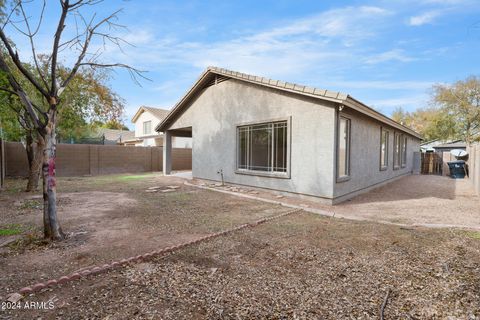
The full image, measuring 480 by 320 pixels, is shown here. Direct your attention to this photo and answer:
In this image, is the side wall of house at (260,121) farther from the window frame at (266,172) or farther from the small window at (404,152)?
the small window at (404,152)

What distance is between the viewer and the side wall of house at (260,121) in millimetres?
7148

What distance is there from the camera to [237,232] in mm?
4664

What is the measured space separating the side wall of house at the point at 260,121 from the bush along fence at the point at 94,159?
20.0ft

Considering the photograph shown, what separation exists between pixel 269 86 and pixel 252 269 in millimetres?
6327

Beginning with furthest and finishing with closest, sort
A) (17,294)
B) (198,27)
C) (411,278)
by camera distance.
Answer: (198,27), (411,278), (17,294)

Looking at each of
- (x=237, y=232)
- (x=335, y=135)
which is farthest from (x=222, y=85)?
(x=237, y=232)

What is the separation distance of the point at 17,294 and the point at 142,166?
15769 millimetres

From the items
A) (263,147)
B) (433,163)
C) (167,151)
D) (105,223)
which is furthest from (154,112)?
(433,163)

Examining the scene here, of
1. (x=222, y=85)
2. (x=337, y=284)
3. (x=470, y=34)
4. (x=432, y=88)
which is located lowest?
(x=337, y=284)

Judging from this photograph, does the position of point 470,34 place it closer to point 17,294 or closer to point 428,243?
point 428,243

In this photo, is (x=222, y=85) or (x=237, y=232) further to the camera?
(x=222, y=85)

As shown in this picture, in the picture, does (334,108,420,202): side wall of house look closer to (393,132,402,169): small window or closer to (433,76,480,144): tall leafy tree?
(393,132,402,169): small window

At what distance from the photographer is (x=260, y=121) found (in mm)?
8805

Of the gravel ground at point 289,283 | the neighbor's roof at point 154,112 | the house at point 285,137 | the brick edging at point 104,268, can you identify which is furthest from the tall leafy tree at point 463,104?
the brick edging at point 104,268
